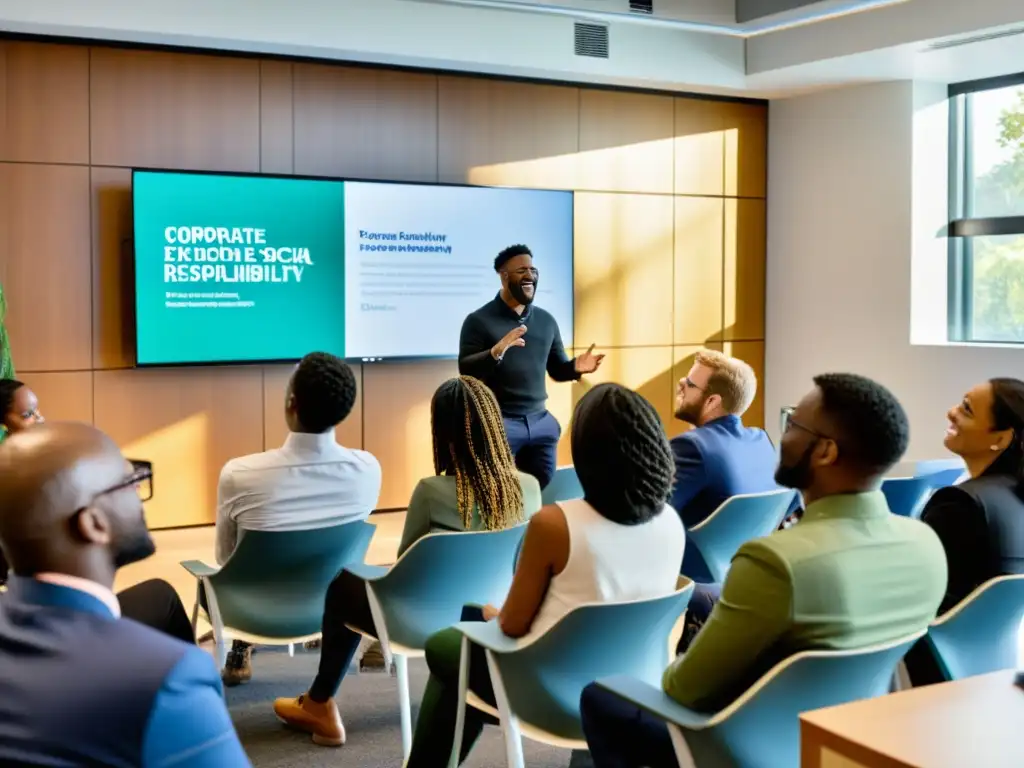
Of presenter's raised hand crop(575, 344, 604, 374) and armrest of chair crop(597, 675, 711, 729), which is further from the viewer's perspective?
presenter's raised hand crop(575, 344, 604, 374)

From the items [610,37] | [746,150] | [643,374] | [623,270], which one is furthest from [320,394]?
[746,150]

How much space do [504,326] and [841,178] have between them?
403cm

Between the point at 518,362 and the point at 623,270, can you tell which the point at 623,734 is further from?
the point at 623,270

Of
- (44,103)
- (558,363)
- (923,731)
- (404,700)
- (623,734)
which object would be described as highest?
(44,103)

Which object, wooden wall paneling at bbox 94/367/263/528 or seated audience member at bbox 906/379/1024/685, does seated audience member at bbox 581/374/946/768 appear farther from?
wooden wall paneling at bbox 94/367/263/528

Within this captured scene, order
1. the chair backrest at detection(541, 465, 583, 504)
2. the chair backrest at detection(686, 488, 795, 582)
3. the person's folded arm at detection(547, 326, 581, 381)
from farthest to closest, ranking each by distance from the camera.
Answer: the person's folded arm at detection(547, 326, 581, 381) < the chair backrest at detection(541, 465, 583, 504) < the chair backrest at detection(686, 488, 795, 582)

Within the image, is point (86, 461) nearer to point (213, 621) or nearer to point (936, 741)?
point (936, 741)

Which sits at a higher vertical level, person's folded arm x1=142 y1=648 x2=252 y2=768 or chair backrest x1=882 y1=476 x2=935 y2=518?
person's folded arm x1=142 y1=648 x2=252 y2=768

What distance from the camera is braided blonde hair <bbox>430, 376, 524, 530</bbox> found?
3.26m

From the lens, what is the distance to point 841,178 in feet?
28.1

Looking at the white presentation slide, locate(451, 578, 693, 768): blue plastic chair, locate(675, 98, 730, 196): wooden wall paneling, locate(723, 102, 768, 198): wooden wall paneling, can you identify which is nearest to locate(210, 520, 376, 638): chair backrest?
locate(451, 578, 693, 768): blue plastic chair

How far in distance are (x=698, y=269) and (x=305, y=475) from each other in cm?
578

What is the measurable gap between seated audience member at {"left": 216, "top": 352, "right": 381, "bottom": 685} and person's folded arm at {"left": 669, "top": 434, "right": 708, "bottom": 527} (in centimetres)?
97

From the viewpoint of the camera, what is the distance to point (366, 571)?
132 inches
